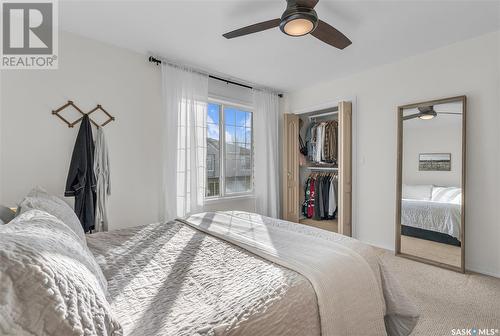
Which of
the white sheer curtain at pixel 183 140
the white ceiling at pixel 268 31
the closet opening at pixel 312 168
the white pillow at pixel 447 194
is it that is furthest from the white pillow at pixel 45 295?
the closet opening at pixel 312 168

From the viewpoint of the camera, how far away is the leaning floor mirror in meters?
2.78

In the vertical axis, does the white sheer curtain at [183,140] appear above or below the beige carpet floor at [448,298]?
above

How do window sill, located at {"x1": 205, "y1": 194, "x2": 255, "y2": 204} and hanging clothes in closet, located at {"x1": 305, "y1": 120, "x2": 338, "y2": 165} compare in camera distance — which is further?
hanging clothes in closet, located at {"x1": 305, "y1": 120, "x2": 338, "y2": 165}

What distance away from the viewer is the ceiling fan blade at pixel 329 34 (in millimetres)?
1955

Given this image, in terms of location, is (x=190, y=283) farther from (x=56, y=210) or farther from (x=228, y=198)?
(x=228, y=198)

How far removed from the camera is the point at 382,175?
3.45m

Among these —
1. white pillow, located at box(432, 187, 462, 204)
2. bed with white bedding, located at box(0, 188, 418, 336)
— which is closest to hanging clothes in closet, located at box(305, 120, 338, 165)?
white pillow, located at box(432, 187, 462, 204)

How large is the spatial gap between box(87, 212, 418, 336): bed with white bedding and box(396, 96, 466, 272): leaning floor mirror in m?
1.85

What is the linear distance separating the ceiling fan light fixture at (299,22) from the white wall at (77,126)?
1.99m

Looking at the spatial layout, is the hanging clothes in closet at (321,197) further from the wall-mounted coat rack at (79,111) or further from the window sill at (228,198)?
the wall-mounted coat rack at (79,111)

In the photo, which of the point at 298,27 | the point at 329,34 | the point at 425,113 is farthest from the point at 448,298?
the point at 298,27

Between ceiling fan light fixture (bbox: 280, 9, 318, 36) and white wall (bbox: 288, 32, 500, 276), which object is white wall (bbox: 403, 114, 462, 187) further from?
ceiling fan light fixture (bbox: 280, 9, 318, 36)

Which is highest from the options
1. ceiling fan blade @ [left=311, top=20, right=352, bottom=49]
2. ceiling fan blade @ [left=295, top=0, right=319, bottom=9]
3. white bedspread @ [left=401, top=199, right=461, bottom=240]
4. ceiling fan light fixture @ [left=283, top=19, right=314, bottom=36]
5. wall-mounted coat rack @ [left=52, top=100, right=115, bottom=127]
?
ceiling fan blade @ [left=295, top=0, right=319, bottom=9]

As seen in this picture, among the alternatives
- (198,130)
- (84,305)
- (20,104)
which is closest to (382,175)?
(198,130)
